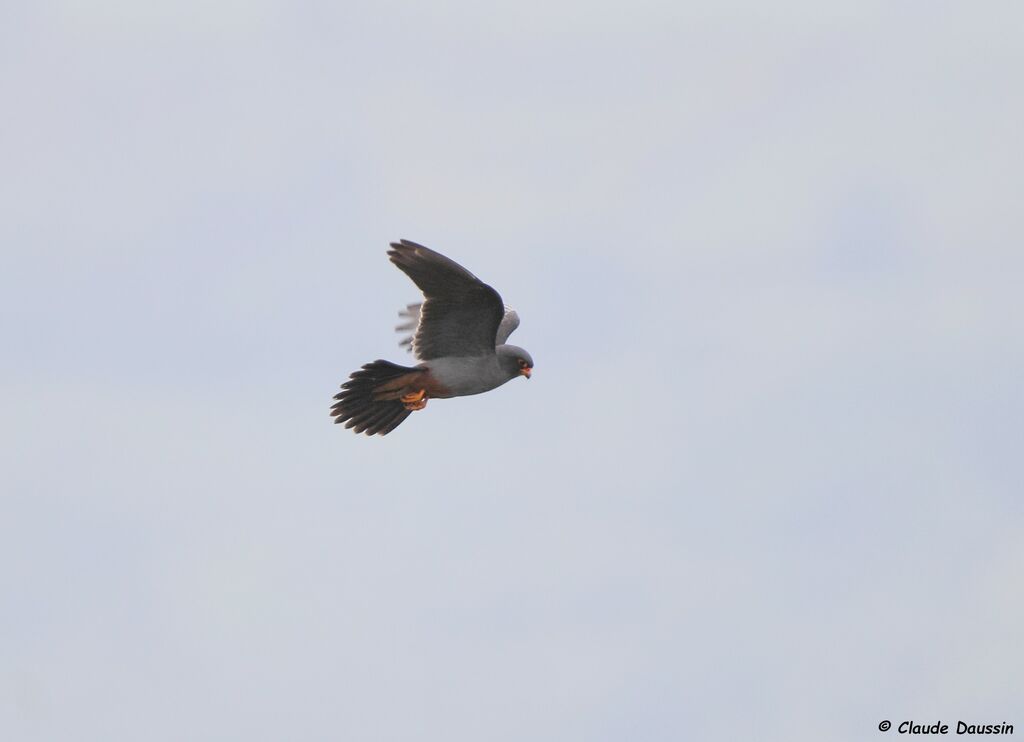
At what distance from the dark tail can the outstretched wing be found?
1854 millimetres

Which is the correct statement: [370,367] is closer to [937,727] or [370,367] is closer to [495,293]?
[495,293]

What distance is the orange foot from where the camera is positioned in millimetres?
21953

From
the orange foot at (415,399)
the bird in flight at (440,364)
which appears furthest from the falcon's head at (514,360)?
the orange foot at (415,399)

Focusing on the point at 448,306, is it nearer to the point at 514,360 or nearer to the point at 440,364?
the point at 440,364

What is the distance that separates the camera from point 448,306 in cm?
2109

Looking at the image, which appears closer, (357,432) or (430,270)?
(430,270)

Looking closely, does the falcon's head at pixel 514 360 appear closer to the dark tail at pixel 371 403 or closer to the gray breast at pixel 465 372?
the gray breast at pixel 465 372

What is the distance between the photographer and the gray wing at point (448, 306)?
20266mm

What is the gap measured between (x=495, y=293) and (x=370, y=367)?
205 centimetres

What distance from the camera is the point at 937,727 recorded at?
21.1m

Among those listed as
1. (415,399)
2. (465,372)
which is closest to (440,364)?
(465,372)

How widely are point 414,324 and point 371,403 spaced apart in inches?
106

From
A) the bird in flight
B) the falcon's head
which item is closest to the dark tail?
the bird in flight

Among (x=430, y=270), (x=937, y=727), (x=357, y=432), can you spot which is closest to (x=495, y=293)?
(x=430, y=270)
